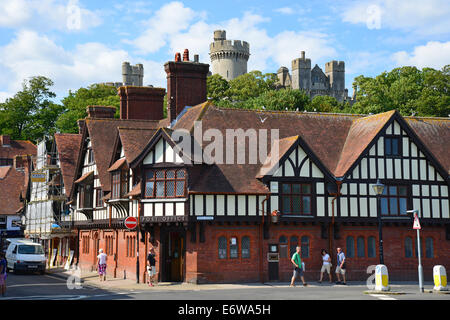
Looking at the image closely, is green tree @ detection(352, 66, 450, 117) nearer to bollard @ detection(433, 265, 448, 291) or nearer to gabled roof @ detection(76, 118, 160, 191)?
gabled roof @ detection(76, 118, 160, 191)

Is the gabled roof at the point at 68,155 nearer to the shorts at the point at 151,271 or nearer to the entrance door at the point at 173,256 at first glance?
the entrance door at the point at 173,256

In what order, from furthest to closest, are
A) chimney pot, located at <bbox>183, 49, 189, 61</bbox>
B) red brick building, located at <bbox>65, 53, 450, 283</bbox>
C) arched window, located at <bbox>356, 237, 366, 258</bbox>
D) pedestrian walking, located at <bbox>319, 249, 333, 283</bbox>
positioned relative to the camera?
chimney pot, located at <bbox>183, 49, 189, 61</bbox> → arched window, located at <bbox>356, 237, 366, 258</bbox> → pedestrian walking, located at <bbox>319, 249, 333, 283</bbox> → red brick building, located at <bbox>65, 53, 450, 283</bbox>

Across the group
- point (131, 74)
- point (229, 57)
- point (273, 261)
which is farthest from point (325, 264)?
point (131, 74)

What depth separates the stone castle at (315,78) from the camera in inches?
6156

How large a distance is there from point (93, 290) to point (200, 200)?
6.65 m

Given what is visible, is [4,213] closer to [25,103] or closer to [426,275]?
[25,103]

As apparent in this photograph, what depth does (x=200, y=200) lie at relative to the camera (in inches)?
1177

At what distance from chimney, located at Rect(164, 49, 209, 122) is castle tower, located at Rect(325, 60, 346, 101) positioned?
12670cm

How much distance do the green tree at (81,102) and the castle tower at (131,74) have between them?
235ft

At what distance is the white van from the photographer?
121 feet

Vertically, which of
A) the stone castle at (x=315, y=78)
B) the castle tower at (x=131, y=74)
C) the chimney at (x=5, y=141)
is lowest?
the chimney at (x=5, y=141)

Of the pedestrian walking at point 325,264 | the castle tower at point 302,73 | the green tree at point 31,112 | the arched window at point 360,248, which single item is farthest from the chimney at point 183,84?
the castle tower at point 302,73

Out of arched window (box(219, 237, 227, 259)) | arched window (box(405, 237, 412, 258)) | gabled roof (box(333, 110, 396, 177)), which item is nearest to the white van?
arched window (box(219, 237, 227, 259))
